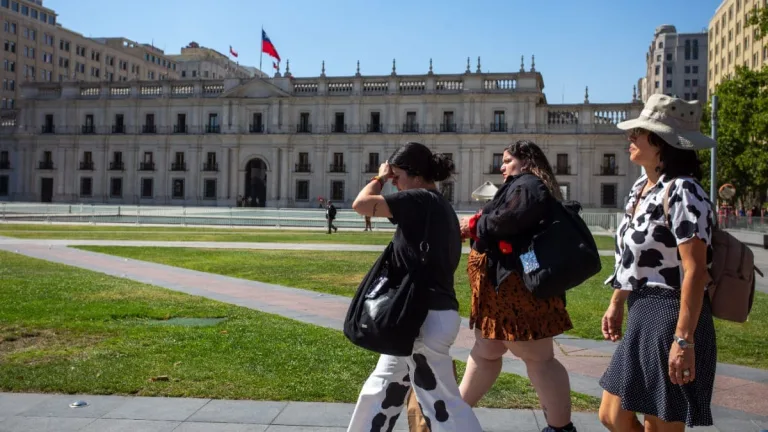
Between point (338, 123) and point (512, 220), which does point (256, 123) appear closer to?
point (338, 123)

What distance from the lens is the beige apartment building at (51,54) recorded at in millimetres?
84438

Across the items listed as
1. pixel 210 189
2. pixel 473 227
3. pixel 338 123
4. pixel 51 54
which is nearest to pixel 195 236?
pixel 473 227

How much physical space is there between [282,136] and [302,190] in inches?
205

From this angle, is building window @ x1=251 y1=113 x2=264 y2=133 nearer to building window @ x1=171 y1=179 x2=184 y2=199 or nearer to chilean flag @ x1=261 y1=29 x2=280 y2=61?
chilean flag @ x1=261 y1=29 x2=280 y2=61

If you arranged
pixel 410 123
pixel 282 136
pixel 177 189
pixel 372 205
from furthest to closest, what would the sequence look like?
pixel 177 189
pixel 282 136
pixel 410 123
pixel 372 205

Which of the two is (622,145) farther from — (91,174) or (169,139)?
(91,174)

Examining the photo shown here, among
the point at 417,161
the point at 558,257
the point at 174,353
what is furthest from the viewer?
the point at 174,353

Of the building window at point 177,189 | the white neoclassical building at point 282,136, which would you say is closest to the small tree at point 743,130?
the white neoclassical building at point 282,136

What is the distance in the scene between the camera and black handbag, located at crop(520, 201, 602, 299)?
350cm

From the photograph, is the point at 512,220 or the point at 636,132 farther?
the point at 512,220

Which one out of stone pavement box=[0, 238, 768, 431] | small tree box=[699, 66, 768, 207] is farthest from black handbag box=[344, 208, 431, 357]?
small tree box=[699, 66, 768, 207]

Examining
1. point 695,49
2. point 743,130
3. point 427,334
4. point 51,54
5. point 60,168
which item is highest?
point 695,49

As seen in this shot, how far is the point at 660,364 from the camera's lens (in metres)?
3.04

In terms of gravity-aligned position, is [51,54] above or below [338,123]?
above
